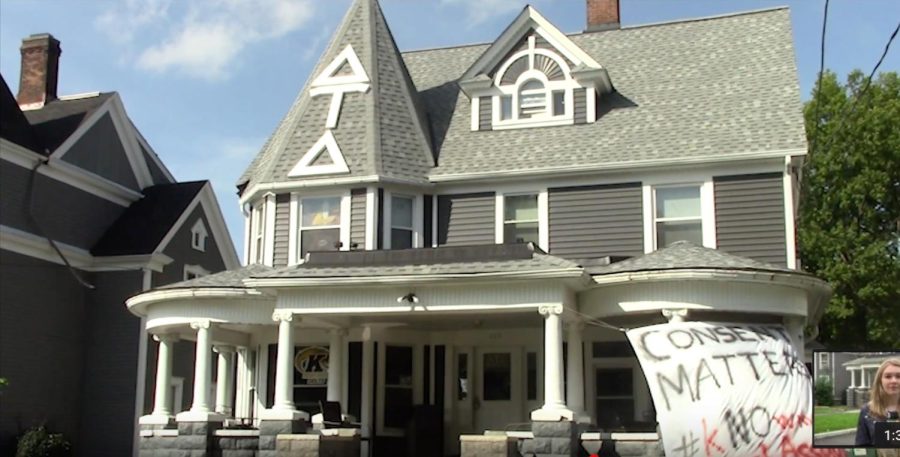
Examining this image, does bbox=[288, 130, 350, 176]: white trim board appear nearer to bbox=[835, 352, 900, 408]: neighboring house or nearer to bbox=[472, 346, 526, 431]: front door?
bbox=[472, 346, 526, 431]: front door

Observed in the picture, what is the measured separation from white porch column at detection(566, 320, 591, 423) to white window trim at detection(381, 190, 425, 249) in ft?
14.3

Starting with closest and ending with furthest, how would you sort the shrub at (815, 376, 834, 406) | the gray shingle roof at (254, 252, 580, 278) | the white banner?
the shrub at (815, 376, 834, 406) < the white banner < the gray shingle roof at (254, 252, 580, 278)

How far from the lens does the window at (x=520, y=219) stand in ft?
64.3

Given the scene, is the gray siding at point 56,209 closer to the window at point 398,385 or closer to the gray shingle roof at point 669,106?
the gray shingle roof at point 669,106

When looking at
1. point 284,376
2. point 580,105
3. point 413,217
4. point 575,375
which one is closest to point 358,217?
point 413,217

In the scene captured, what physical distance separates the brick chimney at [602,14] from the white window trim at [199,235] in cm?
1327

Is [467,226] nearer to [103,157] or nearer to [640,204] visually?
[640,204]

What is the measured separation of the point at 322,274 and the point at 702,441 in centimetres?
696

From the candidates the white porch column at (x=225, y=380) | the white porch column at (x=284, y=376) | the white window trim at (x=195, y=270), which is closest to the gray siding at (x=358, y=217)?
the white porch column at (x=284, y=376)

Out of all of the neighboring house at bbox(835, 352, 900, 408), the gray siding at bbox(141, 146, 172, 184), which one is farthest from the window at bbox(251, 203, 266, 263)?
the neighboring house at bbox(835, 352, 900, 408)

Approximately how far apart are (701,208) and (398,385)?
22.3 feet

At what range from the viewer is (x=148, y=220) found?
28047 mm

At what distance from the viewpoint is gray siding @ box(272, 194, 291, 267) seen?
2008cm

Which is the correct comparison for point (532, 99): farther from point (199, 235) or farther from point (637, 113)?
point (199, 235)
